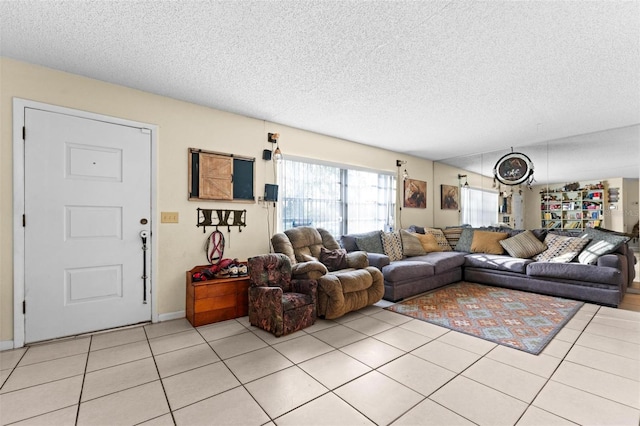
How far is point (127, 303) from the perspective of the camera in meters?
Result: 3.01

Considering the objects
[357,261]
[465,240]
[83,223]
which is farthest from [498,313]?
[83,223]

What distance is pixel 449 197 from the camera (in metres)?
6.57

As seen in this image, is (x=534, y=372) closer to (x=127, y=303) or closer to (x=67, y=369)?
(x=67, y=369)

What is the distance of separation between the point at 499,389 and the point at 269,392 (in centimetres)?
153

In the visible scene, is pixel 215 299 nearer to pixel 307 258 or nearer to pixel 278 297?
pixel 278 297

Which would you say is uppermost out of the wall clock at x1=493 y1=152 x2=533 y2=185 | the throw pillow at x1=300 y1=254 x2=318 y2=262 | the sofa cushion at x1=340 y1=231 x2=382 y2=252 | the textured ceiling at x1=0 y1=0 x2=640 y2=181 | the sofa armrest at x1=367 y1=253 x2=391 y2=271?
the textured ceiling at x1=0 y1=0 x2=640 y2=181

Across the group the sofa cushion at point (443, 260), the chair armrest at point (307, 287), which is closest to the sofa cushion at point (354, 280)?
the chair armrest at point (307, 287)

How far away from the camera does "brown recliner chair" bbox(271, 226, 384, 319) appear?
3.08 m

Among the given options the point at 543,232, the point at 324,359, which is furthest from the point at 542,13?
the point at 543,232

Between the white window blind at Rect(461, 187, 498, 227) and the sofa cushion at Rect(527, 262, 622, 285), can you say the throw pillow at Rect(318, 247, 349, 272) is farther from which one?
the white window blind at Rect(461, 187, 498, 227)

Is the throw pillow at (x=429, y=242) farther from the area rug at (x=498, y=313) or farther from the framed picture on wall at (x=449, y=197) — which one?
the framed picture on wall at (x=449, y=197)

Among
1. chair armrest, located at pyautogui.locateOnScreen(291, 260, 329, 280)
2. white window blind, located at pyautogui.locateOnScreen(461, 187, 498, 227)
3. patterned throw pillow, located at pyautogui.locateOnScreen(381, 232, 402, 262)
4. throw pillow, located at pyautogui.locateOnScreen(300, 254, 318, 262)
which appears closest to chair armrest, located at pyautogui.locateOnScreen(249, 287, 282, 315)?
chair armrest, located at pyautogui.locateOnScreen(291, 260, 329, 280)

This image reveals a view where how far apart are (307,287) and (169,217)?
178 cm

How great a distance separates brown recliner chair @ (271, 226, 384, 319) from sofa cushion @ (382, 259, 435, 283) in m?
0.30
